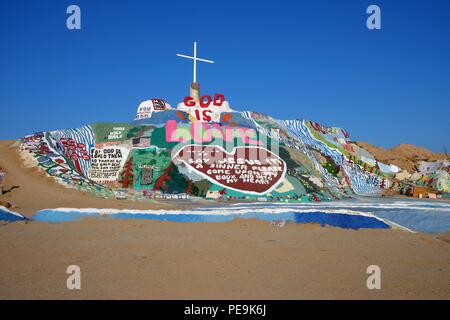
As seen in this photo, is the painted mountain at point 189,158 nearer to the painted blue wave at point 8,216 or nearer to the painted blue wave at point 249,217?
the painted blue wave at point 249,217

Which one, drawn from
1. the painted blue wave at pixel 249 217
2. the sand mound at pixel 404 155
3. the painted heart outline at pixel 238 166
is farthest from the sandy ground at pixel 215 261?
the sand mound at pixel 404 155

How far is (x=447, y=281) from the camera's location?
7207 mm

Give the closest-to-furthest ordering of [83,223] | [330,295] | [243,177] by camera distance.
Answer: [330,295] < [83,223] < [243,177]

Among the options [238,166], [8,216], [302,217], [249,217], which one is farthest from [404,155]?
[8,216]

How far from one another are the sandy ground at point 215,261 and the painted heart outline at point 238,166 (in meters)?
9.73

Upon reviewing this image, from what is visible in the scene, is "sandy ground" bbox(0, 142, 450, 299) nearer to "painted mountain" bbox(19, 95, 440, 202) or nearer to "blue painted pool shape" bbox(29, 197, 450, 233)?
"blue painted pool shape" bbox(29, 197, 450, 233)

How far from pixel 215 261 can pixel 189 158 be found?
16.5 metres

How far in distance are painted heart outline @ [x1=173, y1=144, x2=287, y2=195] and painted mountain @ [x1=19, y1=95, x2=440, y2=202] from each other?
54mm

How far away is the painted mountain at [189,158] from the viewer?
2278 centimetres

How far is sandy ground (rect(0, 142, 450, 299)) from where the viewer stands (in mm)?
6289
